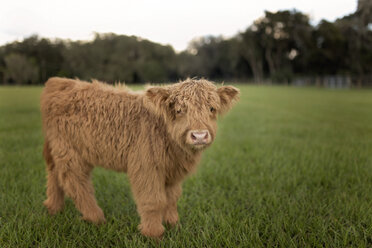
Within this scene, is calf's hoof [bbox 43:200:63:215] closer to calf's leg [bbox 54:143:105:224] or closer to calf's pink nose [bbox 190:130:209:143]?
calf's leg [bbox 54:143:105:224]

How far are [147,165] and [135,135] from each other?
389mm

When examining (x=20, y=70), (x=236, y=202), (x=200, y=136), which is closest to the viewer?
(x=200, y=136)

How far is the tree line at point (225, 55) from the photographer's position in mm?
5125

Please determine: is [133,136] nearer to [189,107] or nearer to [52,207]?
[189,107]

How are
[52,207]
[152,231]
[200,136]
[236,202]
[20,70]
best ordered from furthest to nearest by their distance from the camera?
[20,70] → [236,202] → [52,207] → [152,231] → [200,136]

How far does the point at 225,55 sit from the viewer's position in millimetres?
53062

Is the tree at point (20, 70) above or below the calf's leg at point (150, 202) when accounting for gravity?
above

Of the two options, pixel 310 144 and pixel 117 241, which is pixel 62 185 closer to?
pixel 117 241

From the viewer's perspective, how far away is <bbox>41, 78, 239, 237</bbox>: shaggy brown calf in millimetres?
2891

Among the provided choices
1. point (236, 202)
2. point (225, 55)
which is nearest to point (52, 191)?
point (236, 202)

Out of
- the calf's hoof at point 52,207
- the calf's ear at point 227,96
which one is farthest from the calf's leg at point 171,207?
the calf's hoof at point 52,207

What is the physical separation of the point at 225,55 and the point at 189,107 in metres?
52.4

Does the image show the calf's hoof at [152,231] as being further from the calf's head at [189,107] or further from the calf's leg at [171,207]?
the calf's head at [189,107]

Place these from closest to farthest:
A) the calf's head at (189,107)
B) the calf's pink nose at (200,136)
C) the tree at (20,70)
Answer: the calf's pink nose at (200,136), the calf's head at (189,107), the tree at (20,70)
